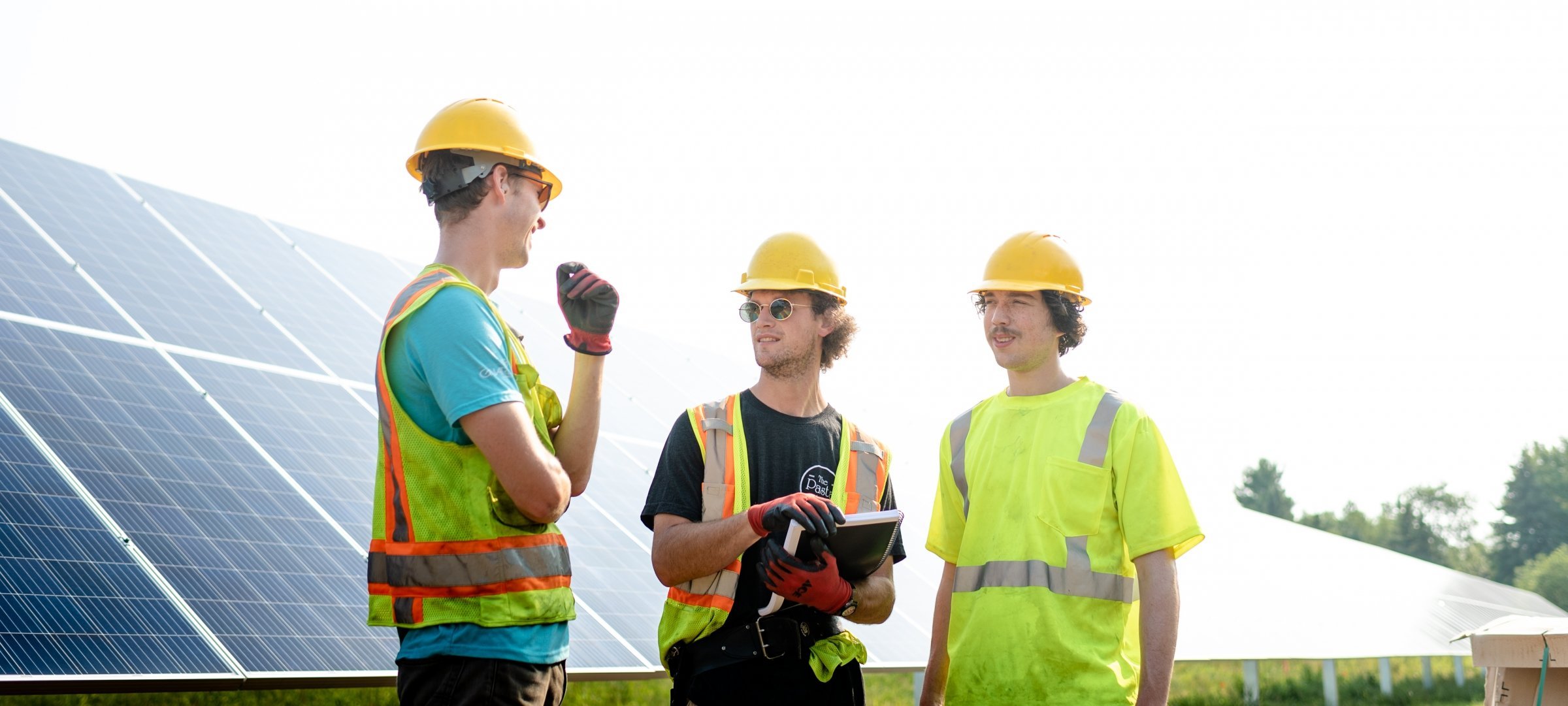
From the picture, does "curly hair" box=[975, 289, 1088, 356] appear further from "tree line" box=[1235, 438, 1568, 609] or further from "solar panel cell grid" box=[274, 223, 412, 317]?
"tree line" box=[1235, 438, 1568, 609]

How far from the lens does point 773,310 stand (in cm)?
437

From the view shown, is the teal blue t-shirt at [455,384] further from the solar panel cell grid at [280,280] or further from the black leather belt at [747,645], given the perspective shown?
the solar panel cell grid at [280,280]

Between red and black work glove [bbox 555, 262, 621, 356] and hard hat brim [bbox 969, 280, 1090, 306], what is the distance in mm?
1734

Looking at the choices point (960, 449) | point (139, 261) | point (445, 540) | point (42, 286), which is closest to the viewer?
point (445, 540)

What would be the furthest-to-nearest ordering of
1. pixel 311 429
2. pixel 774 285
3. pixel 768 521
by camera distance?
pixel 311 429
pixel 774 285
pixel 768 521

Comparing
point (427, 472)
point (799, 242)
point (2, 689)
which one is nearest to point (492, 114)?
point (427, 472)

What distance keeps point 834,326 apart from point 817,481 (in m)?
0.68

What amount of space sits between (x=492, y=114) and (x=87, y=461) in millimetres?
3927

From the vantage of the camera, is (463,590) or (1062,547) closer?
(463,590)

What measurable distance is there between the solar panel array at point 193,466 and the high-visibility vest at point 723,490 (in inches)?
82.5

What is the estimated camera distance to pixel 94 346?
23.2 feet

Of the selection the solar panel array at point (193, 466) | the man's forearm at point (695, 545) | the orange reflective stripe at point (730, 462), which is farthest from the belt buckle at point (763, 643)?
the solar panel array at point (193, 466)

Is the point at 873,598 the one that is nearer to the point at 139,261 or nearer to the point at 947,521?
the point at 947,521

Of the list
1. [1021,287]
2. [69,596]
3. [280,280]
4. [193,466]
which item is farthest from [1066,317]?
[280,280]
